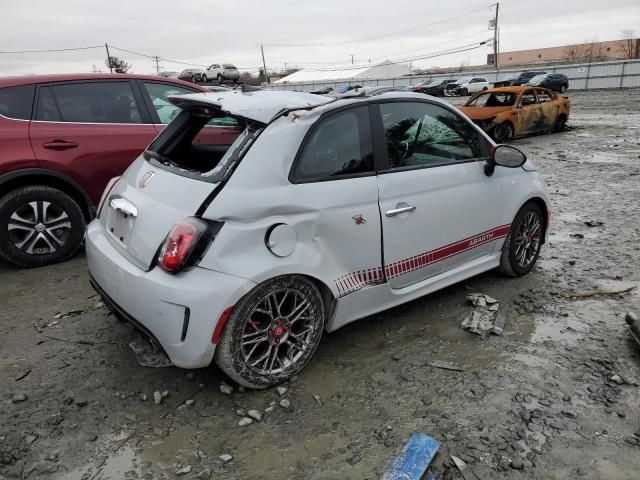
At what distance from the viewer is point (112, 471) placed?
7.72 feet

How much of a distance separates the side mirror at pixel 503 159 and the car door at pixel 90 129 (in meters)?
3.35

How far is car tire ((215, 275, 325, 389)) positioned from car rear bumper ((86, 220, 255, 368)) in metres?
0.11

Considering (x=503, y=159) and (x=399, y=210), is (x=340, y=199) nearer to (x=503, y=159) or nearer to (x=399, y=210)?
(x=399, y=210)

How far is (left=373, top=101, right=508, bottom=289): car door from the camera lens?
127 inches

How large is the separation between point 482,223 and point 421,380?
4.63 feet

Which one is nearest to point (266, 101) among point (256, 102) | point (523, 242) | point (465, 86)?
point (256, 102)

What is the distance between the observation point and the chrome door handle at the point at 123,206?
2.92 metres

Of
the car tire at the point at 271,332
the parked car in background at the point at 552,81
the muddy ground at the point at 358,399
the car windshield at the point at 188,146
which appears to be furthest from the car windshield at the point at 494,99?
the parked car in background at the point at 552,81

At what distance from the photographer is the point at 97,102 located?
502 centimetres

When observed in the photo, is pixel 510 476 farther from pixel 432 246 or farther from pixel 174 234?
pixel 174 234

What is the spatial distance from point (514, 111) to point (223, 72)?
40553 millimetres

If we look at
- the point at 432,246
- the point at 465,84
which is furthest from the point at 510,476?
the point at 465,84

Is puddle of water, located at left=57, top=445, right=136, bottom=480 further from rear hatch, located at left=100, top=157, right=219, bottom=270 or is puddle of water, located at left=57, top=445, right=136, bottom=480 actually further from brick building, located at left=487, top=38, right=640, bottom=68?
brick building, located at left=487, top=38, right=640, bottom=68

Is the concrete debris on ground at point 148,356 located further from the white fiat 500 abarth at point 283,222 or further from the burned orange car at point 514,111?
the burned orange car at point 514,111
